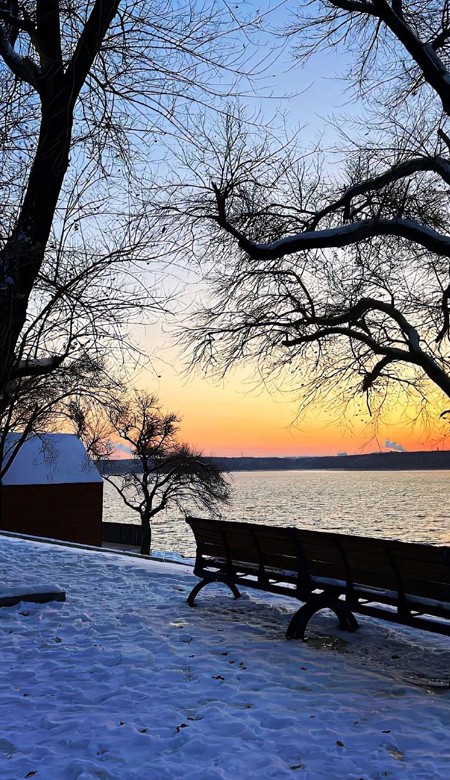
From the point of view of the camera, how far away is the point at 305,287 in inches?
418

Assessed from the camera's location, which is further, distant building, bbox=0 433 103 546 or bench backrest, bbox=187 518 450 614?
distant building, bbox=0 433 103 546

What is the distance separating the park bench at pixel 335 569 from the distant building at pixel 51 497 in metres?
23.6

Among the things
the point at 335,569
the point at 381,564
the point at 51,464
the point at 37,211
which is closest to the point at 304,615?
the point at 335,569

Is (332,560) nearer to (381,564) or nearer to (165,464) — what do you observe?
(381,564)

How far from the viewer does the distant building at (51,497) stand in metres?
30.4

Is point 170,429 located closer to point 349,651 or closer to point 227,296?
point 227,296

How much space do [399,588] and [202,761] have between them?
2.42m

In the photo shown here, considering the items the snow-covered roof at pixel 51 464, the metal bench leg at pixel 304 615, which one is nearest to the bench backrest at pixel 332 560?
the metal bench leg at pixel 304 615

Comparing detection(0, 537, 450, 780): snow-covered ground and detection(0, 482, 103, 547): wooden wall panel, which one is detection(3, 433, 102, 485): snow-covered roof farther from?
detection(0, 537, 450, 780): snow-covered ground

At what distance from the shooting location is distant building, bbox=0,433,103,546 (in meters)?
30.4

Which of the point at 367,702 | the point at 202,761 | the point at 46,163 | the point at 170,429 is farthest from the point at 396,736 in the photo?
the point at 170,429

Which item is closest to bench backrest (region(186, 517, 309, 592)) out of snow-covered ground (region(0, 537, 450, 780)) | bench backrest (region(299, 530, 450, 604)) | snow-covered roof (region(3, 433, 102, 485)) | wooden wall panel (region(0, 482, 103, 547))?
bench backrest (region(299, 530, 450, 604))

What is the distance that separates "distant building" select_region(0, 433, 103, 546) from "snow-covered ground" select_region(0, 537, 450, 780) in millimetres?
24297

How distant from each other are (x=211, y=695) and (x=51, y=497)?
91.8 feet
